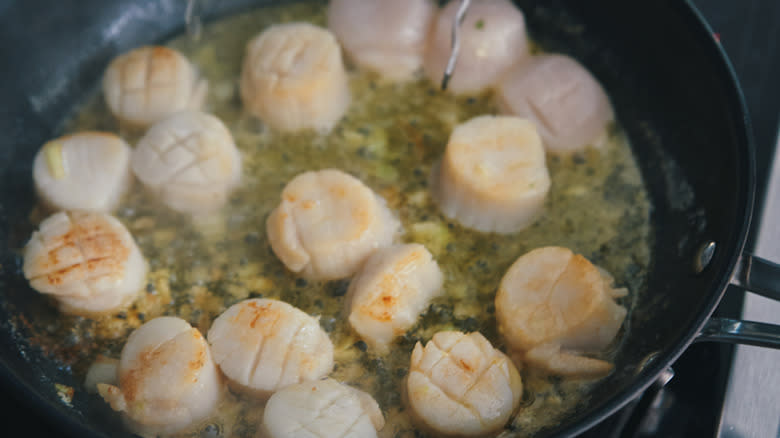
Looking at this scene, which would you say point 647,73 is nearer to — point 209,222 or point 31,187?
point 209,222

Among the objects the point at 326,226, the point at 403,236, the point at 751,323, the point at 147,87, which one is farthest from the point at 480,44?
the point at 751,323

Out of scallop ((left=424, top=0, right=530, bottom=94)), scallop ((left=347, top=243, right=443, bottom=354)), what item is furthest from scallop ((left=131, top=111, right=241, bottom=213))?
scallop ((left=424, top=0, right=530, bottom=94))

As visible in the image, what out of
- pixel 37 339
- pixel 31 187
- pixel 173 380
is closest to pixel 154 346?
pixel 173 380

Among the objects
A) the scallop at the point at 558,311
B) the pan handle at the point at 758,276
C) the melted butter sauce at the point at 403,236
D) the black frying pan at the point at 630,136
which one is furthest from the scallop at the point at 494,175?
the pan handle at the point at 758,276

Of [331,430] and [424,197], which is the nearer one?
[331,430]

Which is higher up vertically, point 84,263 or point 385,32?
point 385,32

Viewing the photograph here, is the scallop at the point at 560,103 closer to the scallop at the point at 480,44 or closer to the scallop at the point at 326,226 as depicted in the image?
the scallop at the point at 480,44

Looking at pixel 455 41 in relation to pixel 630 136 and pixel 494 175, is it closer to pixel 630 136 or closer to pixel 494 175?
pixel 494 175
